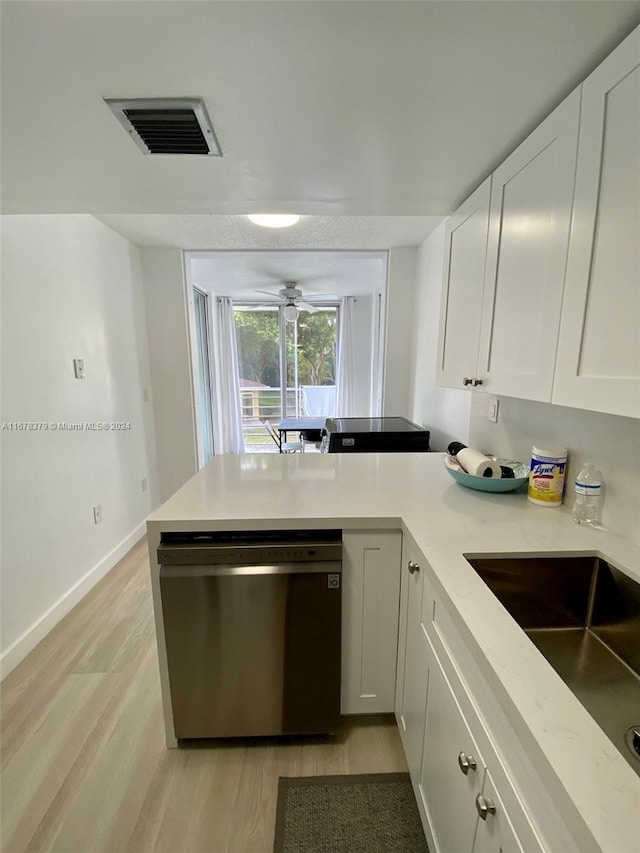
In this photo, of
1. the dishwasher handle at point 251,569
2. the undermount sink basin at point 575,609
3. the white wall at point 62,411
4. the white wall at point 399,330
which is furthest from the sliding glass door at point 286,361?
the undermount sink basin at point 575,609

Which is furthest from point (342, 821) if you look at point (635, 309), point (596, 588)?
point (635, 309)

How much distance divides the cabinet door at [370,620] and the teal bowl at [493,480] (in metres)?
0.42

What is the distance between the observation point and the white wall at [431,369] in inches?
87.6

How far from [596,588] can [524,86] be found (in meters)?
1.31

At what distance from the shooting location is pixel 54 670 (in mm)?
1670

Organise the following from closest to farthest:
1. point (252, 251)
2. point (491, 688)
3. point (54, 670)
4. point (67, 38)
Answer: point (491, 688) < point (67, 38) < point (54, 670) < point (252, 251)

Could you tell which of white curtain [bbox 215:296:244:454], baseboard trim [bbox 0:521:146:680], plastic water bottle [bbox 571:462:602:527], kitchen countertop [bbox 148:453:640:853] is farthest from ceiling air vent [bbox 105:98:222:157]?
white curtain [bbox 215:296:244:454]

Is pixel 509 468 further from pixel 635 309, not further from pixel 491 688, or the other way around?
pixel 491 688

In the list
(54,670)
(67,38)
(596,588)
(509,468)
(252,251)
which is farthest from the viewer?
(252,251)

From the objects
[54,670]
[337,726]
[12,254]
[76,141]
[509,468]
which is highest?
[76,141]

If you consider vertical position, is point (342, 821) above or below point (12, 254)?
below

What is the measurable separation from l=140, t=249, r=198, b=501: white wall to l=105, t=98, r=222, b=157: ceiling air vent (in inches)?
82.4

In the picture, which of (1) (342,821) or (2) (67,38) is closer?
(2) (67,38)

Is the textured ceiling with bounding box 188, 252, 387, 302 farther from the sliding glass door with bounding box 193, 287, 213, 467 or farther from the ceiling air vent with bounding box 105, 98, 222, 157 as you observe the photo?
the ceiling air vent with bounding box 105, 98, 222, 157
